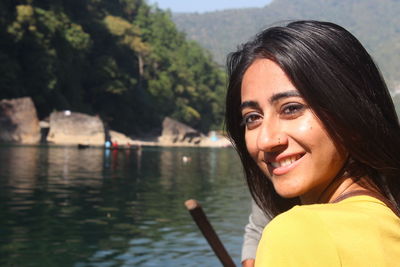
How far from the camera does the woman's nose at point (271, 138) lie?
1.28 metres

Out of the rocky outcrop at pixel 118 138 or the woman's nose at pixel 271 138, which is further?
the rocky outcrop at pixel 118 138

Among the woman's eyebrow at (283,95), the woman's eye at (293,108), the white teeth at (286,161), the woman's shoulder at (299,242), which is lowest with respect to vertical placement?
the woman's shoulder at (299,242)

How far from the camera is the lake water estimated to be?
8.72 metres

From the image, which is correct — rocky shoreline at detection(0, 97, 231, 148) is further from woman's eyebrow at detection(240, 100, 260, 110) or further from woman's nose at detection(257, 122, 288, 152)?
woman's nose at detection(257, 122, 288, 152)

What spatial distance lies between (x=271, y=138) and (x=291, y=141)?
45 mm

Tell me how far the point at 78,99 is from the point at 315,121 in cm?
4816

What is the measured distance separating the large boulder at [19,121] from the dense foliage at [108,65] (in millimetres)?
2169

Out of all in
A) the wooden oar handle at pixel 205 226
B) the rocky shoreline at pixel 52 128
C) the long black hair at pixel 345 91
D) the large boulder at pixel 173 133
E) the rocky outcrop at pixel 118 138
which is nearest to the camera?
the long black hair at pixel 345 91

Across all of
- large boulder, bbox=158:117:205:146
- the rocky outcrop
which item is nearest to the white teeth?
the rocky outcrop

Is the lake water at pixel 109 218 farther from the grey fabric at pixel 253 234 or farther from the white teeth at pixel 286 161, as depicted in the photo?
the white teeth at pixel 286 161

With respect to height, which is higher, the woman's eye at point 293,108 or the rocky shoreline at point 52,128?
the woman's eye at point 293,108

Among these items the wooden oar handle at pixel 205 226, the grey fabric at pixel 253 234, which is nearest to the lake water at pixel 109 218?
the wooden oar handle at pixel 205 226

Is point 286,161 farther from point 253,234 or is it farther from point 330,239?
point 253,234

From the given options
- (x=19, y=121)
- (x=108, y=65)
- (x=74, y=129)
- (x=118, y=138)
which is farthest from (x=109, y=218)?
(x=108, y=65)
